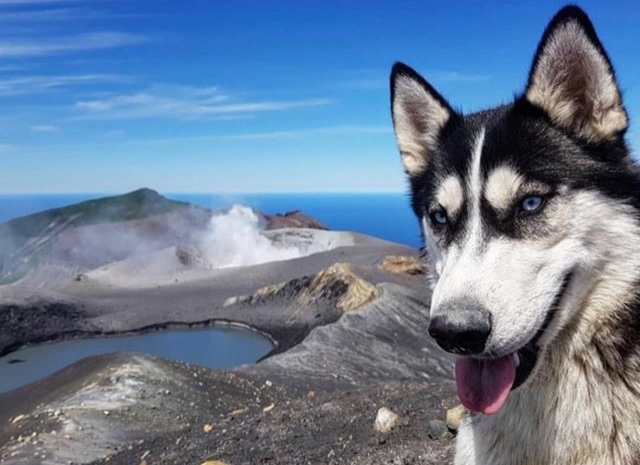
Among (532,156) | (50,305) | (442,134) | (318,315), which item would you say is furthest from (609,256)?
(50,305)

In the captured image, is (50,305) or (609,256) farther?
(50,305)

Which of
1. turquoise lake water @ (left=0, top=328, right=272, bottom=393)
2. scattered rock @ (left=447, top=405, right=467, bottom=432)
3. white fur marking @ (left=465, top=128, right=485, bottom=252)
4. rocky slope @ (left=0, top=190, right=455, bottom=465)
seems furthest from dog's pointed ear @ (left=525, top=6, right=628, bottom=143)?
turquoise lake water @ (left=0, top=328, right=272, bottom=393)

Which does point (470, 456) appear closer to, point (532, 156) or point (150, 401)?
point (532, 156)

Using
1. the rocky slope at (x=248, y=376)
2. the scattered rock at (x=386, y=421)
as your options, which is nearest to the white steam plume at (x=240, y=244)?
the rocky slope at (x=248, y=376)

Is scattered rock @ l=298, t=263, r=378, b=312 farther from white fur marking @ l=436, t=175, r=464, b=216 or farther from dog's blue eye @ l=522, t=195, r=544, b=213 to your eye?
dog's blue eye @ l=522, t=195, r=544, b=213

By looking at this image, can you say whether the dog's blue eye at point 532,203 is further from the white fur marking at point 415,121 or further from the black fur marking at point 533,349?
the white fur marking at point 415,121

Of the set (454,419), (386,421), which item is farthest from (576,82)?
(386,421)
